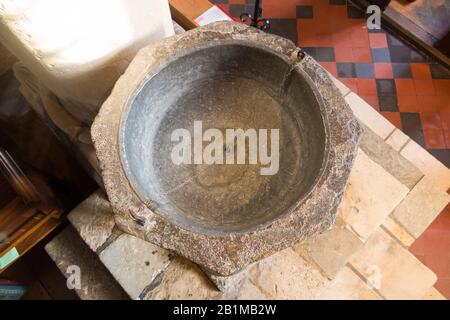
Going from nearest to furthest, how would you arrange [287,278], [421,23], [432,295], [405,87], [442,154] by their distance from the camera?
[287,278], [432,295], [442,154], [405,87], [421,23]

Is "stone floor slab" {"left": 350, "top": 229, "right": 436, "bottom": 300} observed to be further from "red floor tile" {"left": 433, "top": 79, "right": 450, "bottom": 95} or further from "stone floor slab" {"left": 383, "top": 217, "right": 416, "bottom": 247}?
"red floor tile" {"left": 433, "top": 79, "right": 450, "bottom": 95}

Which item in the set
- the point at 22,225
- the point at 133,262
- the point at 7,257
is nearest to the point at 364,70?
the point at 133,262

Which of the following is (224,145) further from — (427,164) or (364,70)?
(364,70)

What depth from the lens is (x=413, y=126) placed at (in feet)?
11.4

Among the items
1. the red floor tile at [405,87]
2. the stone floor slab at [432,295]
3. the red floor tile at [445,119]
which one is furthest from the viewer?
the red floor tile at [405,87]

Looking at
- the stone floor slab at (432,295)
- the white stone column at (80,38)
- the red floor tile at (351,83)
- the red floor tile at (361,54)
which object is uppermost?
the white stone column at (80,38)

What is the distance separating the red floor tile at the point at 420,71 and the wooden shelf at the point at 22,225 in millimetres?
3272

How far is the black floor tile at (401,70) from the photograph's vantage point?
12.0 ft

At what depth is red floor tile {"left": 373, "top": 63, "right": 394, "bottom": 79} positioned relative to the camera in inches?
143

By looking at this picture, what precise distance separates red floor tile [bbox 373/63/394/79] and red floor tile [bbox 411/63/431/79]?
22cm

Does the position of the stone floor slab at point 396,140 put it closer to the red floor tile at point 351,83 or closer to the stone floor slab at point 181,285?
the red floor tile at point 351,83

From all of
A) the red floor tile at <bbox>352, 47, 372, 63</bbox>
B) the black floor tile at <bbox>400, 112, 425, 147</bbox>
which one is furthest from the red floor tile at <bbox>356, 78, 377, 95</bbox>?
the black floor tile at <bbox>400, 112, 425, 147</bbox>

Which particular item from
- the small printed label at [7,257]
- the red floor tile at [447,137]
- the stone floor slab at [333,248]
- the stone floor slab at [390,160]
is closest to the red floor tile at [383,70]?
the red floor tile at [447,137]

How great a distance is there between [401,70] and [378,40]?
37 cm
